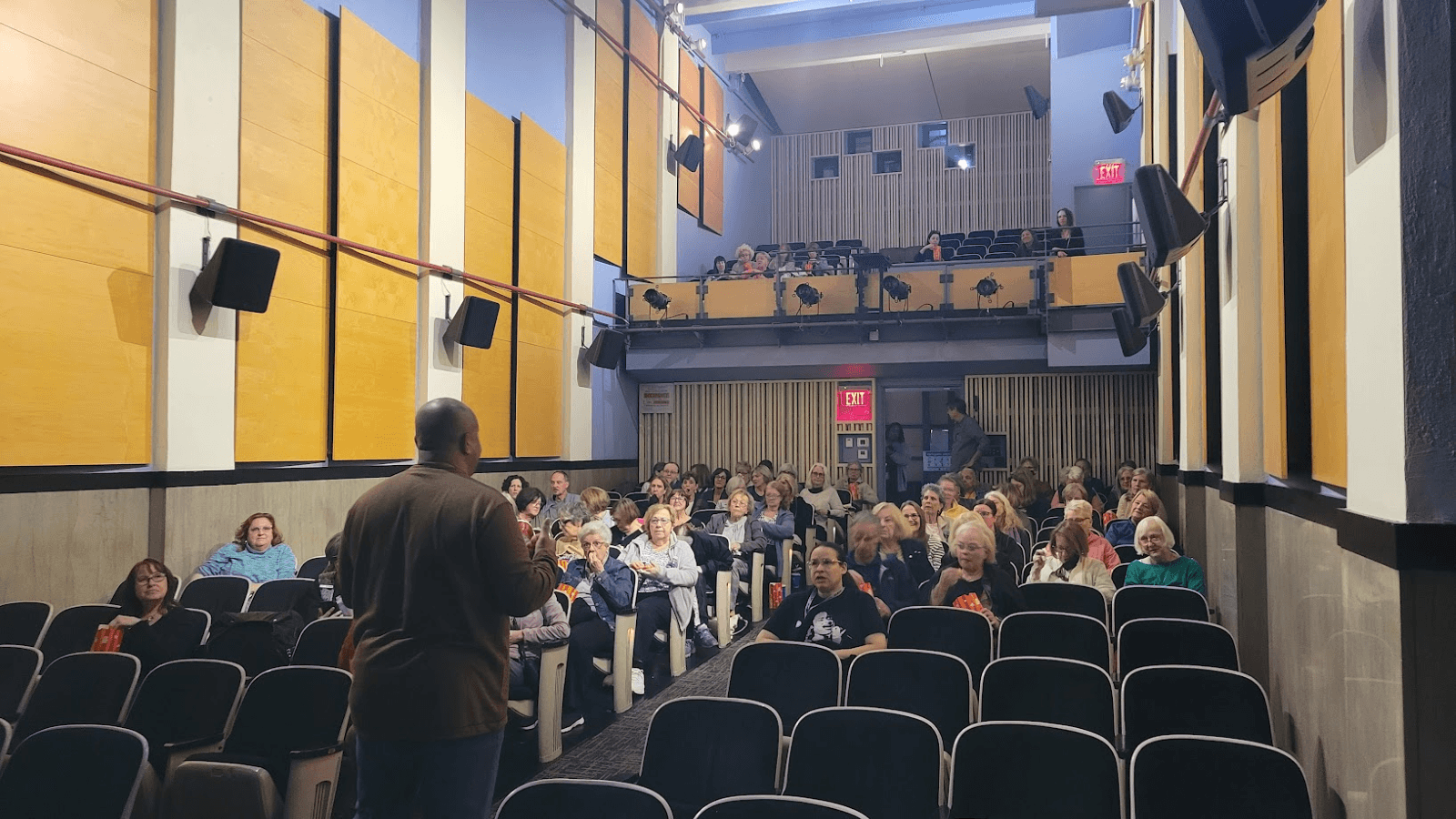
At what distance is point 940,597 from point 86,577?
5.11 meters

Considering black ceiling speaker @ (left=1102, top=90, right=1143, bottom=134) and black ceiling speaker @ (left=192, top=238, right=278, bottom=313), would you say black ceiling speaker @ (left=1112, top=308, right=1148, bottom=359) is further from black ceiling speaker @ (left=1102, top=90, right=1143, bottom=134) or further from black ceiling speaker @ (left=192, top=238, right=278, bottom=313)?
black ceiling speaker @ (left=192, top=238, right=278, bottom=313)

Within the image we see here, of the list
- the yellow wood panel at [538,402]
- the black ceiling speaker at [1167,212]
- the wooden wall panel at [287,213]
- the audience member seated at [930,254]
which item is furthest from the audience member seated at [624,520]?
the audience member seated at [930,254]

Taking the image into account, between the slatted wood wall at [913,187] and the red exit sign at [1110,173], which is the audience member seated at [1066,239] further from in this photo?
the slatted wood wall at [913,187]

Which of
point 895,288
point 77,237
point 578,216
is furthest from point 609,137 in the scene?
point 77,237

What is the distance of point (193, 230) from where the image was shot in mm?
6859

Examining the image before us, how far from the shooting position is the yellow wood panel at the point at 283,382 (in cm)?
732

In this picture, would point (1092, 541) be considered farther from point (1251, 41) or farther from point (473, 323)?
point (473, 323)

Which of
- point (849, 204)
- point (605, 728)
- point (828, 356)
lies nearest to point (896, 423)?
point (828, 356)

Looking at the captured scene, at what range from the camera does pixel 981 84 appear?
59.2 feet

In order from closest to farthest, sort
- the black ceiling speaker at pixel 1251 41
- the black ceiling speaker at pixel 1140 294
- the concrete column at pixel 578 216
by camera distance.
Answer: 1. the black ceiling speaker at pixel 1251 41
2. the black ceiling speaker at pixel 1140 294
3. the concrete column at pixel 578 216

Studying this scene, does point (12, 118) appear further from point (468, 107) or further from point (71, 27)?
point (468, 107)

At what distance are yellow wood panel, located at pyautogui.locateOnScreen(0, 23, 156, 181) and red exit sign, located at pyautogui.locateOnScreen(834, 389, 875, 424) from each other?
29.9 ft

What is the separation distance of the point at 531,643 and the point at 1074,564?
9.55ft

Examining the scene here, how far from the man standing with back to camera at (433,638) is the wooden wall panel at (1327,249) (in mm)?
2331
